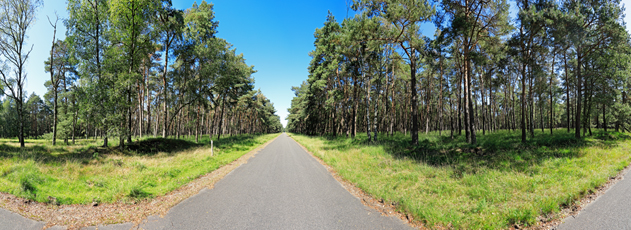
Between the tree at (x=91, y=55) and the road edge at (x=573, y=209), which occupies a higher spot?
the tree at (x=91, y=55)

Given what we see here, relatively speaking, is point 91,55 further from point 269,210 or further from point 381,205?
point 381,205

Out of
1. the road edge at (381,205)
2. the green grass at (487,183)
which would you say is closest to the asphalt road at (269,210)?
the road edge at (381,205)

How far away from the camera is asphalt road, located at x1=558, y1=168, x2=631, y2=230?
4.14 meters

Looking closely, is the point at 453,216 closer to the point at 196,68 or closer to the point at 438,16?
the point at 438,16

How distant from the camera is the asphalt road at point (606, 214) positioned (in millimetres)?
4141

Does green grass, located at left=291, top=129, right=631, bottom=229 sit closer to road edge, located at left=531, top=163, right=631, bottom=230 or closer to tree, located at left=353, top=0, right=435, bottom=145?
road edge, located at left=531, top=163, right=631, bottom=230

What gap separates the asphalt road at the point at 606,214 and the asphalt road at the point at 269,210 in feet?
11.8

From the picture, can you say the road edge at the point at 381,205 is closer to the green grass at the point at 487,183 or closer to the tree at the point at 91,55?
the green grass at the point at 487,183

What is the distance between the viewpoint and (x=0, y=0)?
533 inches

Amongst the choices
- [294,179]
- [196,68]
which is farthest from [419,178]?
[196,68]

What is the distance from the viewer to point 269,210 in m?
4.83

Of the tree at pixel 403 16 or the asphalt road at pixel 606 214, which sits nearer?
the asphalt road at pixel 606 214

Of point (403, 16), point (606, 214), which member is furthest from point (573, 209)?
point (403, 16)

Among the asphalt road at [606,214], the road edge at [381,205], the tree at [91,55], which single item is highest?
the tree at [91,55]
